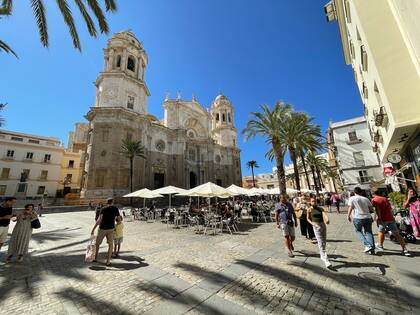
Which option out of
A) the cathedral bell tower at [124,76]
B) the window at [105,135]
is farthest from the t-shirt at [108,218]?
the cathedral bell tower at [124,76]

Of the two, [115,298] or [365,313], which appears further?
[115,298]

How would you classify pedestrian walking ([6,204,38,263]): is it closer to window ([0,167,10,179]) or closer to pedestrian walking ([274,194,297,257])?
pedestrian walking ([274,194,297,257])

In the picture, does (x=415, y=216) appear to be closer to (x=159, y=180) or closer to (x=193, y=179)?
(x=159, y=180)

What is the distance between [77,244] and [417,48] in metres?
14.9

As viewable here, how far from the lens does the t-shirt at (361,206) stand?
5.70 m

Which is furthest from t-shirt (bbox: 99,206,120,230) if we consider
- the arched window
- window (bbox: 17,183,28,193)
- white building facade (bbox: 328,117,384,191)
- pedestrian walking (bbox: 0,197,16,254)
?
window (bbox: 17,183,28,193)

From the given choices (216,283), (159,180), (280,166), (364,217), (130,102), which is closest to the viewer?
(216,283)

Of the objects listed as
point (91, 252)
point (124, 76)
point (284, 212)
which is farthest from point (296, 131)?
point (124, 76)

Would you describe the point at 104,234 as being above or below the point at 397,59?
below

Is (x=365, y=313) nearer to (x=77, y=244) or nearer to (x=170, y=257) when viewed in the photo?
(x=170, y=257)

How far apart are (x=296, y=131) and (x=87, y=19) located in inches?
723

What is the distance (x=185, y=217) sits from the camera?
43.9 ft

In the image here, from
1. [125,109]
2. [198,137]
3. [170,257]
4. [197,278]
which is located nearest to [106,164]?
[125,109]

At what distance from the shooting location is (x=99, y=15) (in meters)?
7.88
